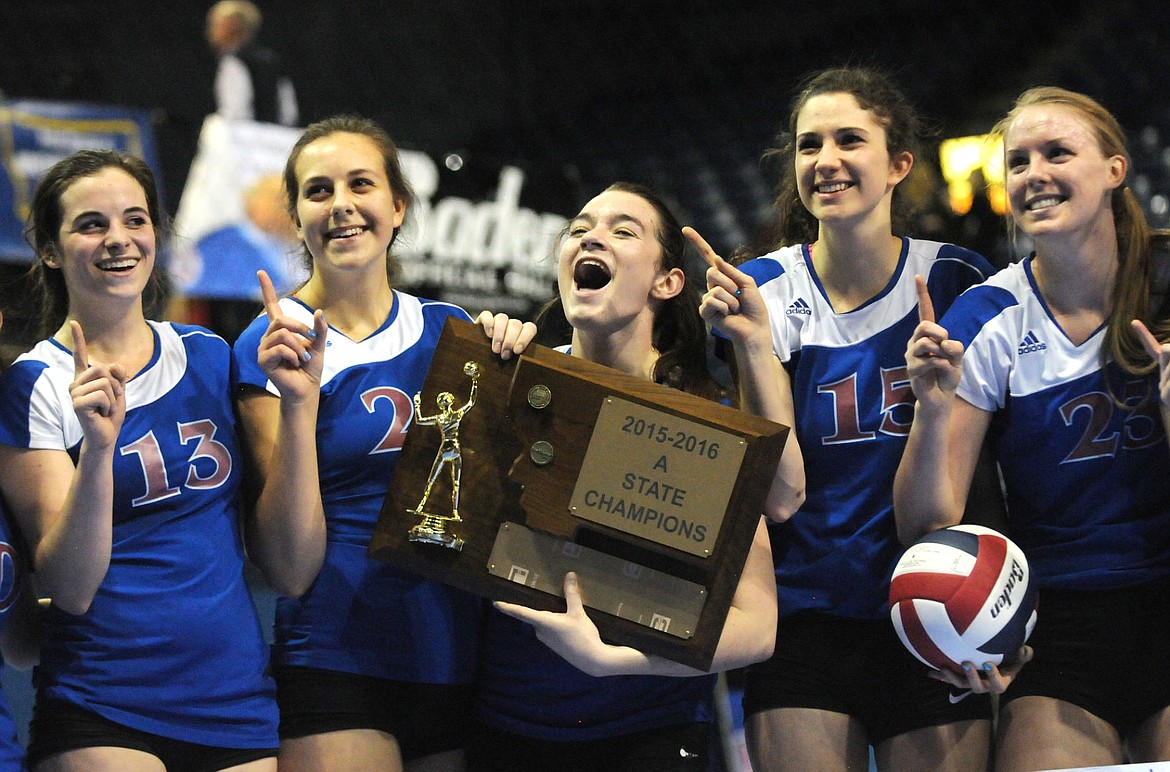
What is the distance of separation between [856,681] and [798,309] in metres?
0.91

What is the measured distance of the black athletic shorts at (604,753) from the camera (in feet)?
9.00

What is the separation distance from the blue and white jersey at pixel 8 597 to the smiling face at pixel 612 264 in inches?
51.8

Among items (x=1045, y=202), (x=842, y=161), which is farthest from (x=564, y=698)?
(x=1045, y=202)

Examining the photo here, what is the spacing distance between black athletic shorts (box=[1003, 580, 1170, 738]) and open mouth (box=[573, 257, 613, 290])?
4.26 feet

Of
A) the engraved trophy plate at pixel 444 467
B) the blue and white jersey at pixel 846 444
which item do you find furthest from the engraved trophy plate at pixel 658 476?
the blue and white jersey at pixel 846 444

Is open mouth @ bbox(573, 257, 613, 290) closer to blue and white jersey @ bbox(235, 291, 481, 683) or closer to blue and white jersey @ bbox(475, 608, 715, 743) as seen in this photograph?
blue and white jersey @ bbox(235, 291, 481, 683)

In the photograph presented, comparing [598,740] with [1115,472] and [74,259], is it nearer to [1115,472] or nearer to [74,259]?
[1115,472]

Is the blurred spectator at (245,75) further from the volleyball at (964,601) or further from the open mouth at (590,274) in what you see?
the volleyball at (964,601)

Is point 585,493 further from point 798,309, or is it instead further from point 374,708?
point 798,309

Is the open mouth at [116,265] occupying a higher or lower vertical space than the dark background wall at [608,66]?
lower

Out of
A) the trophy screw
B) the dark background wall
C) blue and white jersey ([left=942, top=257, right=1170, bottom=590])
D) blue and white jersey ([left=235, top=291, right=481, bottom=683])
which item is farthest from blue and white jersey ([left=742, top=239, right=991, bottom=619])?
the dark background wall

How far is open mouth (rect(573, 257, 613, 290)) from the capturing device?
2967 mm

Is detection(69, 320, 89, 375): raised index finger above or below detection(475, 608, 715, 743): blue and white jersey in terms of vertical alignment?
above

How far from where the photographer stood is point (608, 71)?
13.9 meters
